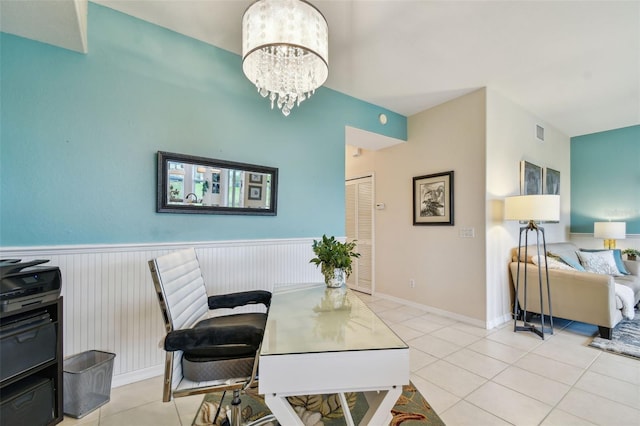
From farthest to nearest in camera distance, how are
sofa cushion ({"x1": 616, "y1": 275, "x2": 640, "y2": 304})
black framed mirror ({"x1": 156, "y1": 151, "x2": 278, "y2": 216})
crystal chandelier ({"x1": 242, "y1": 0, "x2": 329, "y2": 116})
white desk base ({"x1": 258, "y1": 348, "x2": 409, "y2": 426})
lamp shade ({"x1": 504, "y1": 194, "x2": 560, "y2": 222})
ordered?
1. sofa cushion ({"x1": 616, "y1": 275, "x2": 640, "y2": 304})
2. lamp shade ({"x1": 504, "y1": 194, "x2": 560, "y2": 222})
3. black framed mirror ({"x1": 156, "y1": 151, "x2": 278, "y2": 216})
4. crystal chandelier ({"x1": 242, "y1": 0, "x2": 329, "y2": 116})
5. white desk base ({"x1": 258, "y1": 348, "x2": 409, "y2": 426})

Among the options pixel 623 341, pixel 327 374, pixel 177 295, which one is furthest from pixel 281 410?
pixel 623 341

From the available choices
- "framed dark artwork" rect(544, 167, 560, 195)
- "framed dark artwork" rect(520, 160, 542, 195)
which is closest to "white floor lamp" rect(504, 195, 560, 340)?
"framed dark artwork" rect(520, 160, 542, 195)

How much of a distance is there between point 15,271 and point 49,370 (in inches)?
25.2

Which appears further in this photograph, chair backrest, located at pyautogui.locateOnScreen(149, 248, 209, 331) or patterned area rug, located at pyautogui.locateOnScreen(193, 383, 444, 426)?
patterned area rug, located at pyautogui.locateOnScreen(193, 383, 444, 426)

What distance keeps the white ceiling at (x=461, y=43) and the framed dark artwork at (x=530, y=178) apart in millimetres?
842

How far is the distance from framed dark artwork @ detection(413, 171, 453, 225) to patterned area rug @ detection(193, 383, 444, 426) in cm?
230

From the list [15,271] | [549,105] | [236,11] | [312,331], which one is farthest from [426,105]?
[15,271]

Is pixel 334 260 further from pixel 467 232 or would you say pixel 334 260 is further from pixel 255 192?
pixel 467 232

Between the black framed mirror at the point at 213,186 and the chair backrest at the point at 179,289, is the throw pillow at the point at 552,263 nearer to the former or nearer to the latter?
the black framed mirror at the point at 213,186

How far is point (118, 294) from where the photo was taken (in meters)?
2.08

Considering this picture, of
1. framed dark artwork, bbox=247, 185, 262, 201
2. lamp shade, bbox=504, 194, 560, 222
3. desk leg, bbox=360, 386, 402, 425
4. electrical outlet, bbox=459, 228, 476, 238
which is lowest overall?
desk leg, bbox=360, 386, 402, 425

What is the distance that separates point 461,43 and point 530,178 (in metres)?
2.40

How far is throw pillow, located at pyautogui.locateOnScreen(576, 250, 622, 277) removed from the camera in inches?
154

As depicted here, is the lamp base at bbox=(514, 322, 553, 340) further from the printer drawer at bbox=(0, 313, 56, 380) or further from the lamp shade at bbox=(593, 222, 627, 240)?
the printer drawer at bbox=(0, 313, 56, 380)
